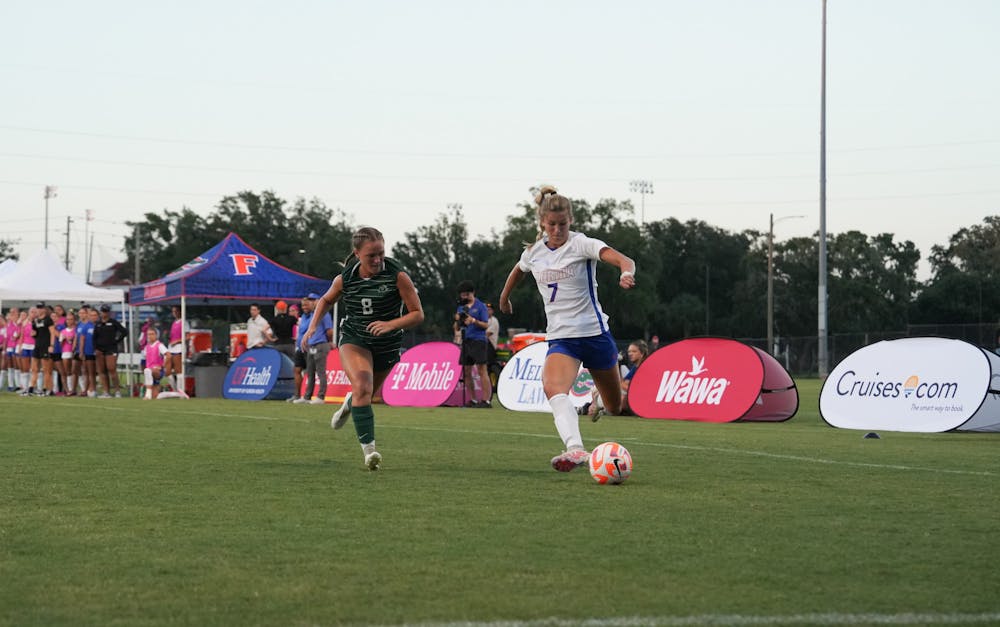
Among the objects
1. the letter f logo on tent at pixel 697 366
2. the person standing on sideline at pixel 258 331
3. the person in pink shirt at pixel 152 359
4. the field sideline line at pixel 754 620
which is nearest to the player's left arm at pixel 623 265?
the field sideline line at pixel 754 620

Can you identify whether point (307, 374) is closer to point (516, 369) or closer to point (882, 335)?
point (516, 369)

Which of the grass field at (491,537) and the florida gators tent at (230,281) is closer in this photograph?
the grass field at (491,537)

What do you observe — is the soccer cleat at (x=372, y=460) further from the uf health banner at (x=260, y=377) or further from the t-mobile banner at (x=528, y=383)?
the uf health banner at (x=260, y=377)

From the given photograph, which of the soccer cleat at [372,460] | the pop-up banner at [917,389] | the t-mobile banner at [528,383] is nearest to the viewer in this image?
the soccer cleat at [372,460]

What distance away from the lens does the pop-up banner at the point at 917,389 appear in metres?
16.0

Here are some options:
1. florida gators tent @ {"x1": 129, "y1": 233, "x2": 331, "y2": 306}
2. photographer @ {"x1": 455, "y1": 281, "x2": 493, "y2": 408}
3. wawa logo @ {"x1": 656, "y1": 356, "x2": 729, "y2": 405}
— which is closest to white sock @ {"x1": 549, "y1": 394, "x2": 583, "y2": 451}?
wawa logo @ {"x1": 656, "y1": 356, "x2": 729, "y2": 405}

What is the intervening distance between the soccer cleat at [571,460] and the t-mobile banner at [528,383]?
11680mm

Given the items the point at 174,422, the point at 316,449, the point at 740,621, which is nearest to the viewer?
the point at 740,621

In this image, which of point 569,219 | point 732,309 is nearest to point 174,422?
point 569,219

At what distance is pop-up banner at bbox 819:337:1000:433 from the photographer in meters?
16.0

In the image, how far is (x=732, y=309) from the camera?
111 meters

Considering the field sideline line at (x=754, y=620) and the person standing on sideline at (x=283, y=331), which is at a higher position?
the person standing on sideline at (x=283, y=331)

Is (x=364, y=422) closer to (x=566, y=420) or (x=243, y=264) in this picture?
(x=566, y=420)

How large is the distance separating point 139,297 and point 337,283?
2348 centimetres
